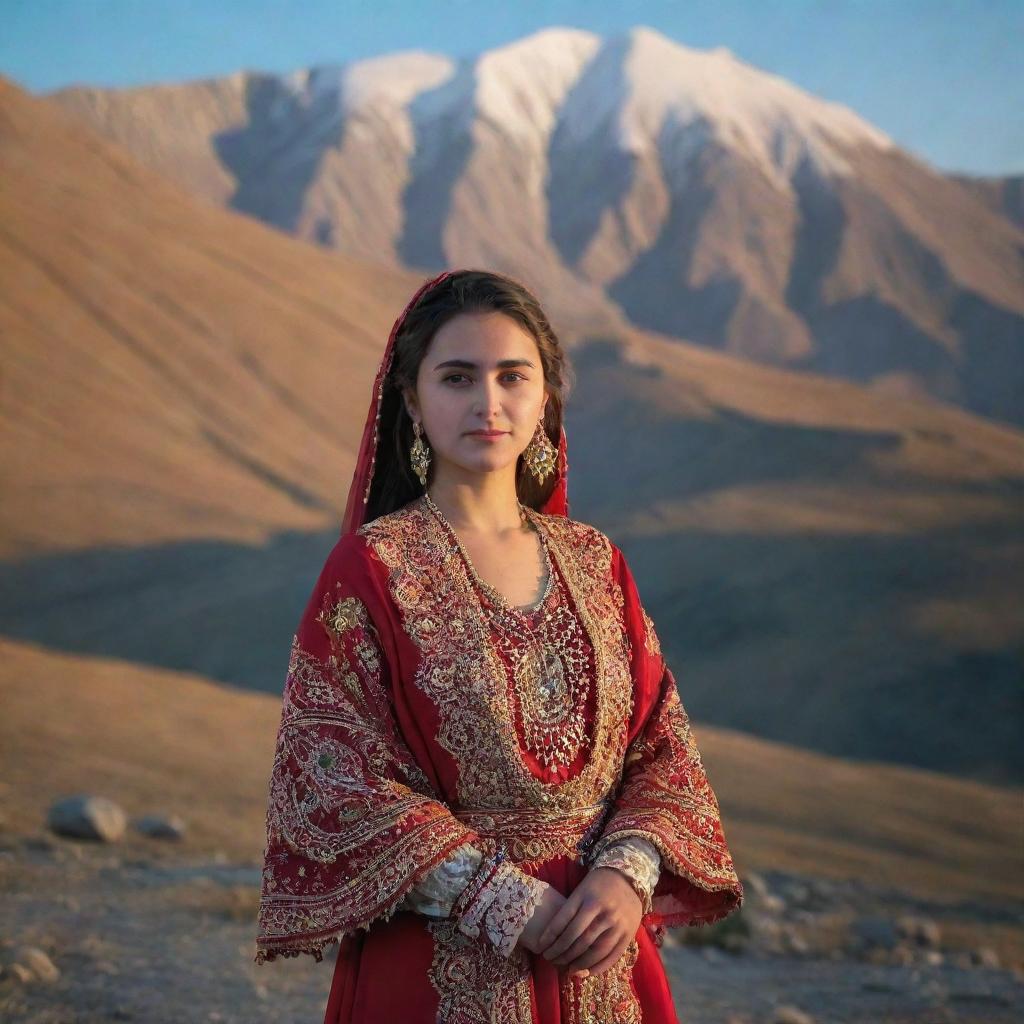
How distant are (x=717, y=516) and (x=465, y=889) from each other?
81.7 ft

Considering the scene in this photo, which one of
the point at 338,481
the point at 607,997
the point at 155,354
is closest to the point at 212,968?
the point at 607,997

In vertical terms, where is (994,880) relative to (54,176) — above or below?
above

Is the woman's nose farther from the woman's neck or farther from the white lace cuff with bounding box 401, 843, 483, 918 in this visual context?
the white lace cuff with bounding box 401, 843, 483, 918

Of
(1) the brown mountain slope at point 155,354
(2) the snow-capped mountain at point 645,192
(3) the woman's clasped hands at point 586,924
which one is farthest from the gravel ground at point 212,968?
(2) the snow-capped mountain at point 645,192

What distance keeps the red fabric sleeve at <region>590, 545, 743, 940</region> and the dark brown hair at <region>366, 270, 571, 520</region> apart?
0.37 meters

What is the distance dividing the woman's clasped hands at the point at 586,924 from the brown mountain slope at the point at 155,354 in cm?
2116

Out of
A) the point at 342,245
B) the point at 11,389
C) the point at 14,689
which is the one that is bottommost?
the point at 342,245

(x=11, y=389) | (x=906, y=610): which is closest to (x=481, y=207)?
(x=11, y=389)

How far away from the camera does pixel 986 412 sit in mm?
55094

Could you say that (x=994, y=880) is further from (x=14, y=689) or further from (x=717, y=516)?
(x=717, y=516)

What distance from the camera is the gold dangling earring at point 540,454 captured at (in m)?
2.33

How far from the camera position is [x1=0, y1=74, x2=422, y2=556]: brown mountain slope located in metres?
25.0

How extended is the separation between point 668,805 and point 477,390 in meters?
0.72

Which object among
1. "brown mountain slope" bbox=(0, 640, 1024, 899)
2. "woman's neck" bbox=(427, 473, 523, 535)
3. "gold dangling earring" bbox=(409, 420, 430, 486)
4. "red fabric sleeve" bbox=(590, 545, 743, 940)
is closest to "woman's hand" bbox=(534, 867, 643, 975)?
"red fabric sleeve" bbox=(590, 545, 743, 940)
